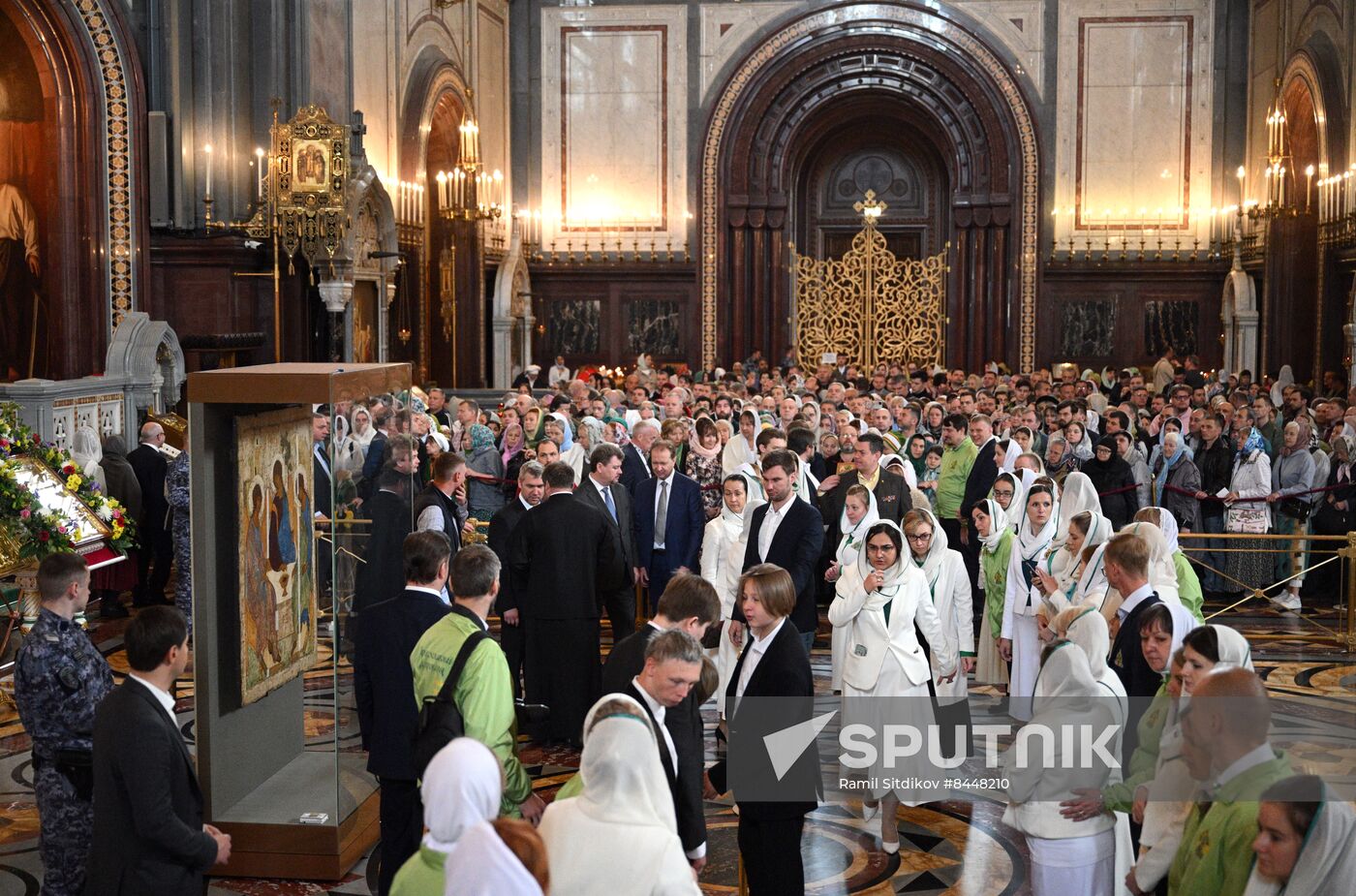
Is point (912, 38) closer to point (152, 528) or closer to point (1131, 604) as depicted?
point (152, 528)

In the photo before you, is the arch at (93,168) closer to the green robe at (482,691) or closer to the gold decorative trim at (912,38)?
the green robe at (482,691)

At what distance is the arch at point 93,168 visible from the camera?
16.1 m

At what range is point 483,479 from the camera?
1352 centimetres

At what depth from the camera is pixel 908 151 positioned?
3109 centimetres

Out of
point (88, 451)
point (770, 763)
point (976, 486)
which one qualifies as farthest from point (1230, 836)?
point (88, 451)

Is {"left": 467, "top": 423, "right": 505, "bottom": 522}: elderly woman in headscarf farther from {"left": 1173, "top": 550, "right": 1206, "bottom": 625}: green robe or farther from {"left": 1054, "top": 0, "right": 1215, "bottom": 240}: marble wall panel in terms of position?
{"left": 1054, "top": 0, "right": 1215, "bottom": 240}: marble wall panel

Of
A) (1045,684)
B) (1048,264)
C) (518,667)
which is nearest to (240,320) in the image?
(518,667)

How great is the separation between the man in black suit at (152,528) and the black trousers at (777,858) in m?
8.22

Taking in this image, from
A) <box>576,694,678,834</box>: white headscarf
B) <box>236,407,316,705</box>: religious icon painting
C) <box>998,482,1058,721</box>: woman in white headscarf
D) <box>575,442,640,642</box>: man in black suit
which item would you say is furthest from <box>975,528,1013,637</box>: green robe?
<box>576,694,678,834</box>: white headscarf

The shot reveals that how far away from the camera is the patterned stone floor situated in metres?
6.99

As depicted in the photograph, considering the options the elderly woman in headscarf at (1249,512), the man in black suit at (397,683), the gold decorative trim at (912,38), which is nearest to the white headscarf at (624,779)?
the man in black suit at (397,683)

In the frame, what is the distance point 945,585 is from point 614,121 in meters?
21.5

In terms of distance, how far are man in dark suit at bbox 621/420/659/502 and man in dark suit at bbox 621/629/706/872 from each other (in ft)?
21.6

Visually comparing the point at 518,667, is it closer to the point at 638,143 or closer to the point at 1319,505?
the point at 1319,505
